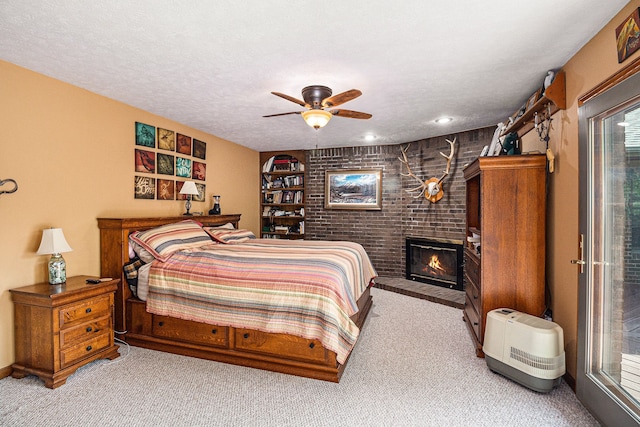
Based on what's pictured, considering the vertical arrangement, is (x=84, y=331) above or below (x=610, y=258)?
below

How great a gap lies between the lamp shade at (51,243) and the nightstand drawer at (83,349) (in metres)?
0.76

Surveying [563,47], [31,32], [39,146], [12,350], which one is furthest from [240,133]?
[563,47]

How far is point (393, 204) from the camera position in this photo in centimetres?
564

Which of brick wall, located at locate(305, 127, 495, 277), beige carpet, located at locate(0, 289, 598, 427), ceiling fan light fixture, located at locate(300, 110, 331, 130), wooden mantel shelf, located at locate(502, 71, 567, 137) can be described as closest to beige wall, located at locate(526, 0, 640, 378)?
wooden mantel shelf, located at locate(502, 71, 567, 137)

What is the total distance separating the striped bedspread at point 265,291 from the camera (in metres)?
2.44

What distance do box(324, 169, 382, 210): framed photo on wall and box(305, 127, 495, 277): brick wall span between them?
0.30 ft

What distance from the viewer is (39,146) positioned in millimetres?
2703

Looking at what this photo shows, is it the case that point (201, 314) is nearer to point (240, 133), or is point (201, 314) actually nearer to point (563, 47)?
point (240, 133)

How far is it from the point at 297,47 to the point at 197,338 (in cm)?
250

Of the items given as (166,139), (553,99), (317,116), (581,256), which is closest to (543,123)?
(553,99)

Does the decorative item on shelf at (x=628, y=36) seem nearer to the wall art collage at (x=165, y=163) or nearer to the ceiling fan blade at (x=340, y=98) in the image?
the ceiling fan blade at (x=340, y=98)

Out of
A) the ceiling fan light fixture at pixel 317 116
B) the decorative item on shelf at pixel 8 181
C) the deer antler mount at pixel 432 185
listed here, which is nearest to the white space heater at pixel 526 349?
the ceiling fan light fixture at pixel 317 116

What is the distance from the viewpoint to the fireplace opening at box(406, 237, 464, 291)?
15.8 feet

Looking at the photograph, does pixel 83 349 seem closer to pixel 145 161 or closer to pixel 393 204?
pixel 145 161
